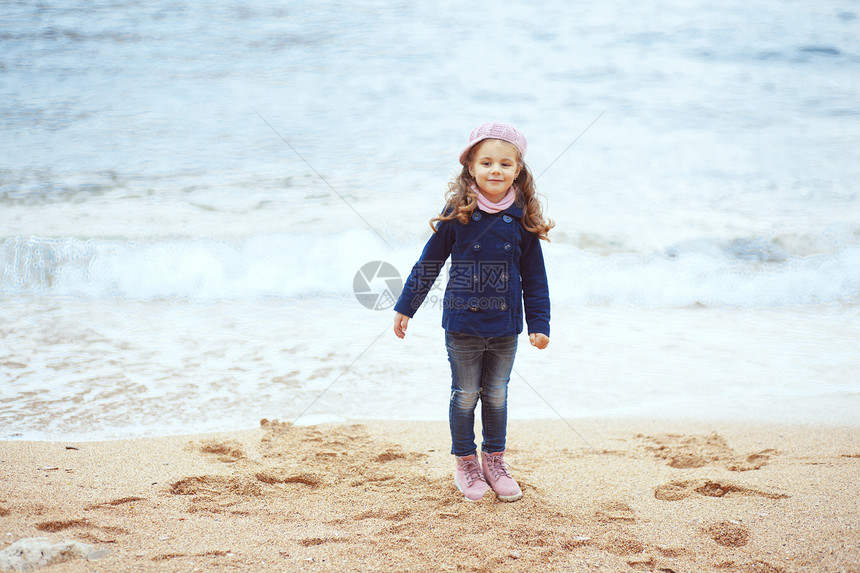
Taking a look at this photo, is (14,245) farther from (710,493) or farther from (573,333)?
(710,493)

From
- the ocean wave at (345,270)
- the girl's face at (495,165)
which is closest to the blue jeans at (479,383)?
the girl's face at (495,165)

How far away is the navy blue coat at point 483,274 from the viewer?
7.07ft

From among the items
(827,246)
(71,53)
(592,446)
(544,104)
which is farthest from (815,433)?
(71,53)

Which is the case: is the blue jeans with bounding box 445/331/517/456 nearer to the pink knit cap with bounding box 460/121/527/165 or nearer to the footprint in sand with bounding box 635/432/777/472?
the pink knit cap with bounding box 460/121/527/165

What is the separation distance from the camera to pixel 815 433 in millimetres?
2896

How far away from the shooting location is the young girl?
7.06 feet

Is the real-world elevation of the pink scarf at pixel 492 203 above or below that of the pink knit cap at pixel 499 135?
below

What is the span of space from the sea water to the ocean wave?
0.09 ft

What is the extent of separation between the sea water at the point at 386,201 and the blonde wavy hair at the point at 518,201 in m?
1.45

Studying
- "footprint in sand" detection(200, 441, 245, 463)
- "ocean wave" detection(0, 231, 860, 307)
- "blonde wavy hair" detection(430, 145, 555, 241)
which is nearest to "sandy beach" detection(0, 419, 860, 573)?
"footprint in sand" detection(200, 441, 245, 463)

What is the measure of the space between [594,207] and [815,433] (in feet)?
14.6

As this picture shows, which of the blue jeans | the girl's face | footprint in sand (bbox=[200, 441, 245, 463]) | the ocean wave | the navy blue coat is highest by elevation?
the girl's face

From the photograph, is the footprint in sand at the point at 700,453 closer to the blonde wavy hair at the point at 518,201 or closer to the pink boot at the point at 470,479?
the pink boot at the point at 470,479

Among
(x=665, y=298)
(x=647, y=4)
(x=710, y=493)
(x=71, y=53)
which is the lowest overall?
(x=665, y=298)
